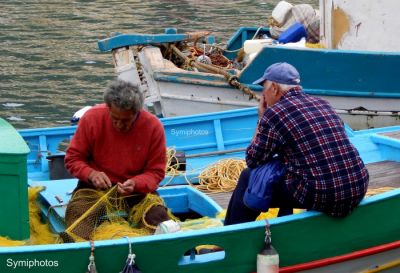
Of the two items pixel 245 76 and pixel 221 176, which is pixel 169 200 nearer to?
pixel 221 176

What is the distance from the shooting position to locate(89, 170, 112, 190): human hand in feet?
21.3

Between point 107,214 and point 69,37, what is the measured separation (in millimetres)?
13766

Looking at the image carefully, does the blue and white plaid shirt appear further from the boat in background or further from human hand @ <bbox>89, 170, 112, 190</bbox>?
the boat in background

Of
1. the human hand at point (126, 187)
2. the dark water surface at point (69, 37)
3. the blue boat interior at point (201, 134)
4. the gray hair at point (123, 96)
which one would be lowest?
the dark water surface at point (69, 37)

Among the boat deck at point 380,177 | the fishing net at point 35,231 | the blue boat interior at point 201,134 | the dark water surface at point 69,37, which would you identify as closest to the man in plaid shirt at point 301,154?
the boat deck at point 380,177

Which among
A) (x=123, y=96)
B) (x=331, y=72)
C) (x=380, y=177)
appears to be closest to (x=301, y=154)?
(x=123, y=96)

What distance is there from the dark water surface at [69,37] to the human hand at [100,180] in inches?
298

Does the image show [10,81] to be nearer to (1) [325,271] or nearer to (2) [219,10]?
A: (2) [219,10]

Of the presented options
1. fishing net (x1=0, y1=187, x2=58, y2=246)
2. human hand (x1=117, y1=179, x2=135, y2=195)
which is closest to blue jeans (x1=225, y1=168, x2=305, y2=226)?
human hand (x1=117, y1=179, x2=135, y2=195)

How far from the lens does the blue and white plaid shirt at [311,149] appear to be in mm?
5895

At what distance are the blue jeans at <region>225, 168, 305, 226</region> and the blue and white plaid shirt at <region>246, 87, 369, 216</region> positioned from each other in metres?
0.10

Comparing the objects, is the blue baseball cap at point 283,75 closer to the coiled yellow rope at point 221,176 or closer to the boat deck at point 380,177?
the boat deck at point 380,177

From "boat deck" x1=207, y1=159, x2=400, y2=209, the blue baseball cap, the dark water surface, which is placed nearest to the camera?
the blue baseball cap

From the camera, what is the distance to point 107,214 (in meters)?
6.55
